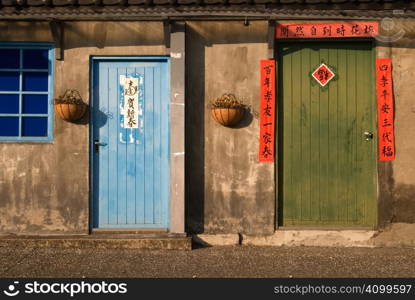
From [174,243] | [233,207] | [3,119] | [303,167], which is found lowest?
[174,243]

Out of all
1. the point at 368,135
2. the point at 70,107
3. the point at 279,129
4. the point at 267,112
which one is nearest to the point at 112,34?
the point at 70,107

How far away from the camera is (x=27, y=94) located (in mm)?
7766

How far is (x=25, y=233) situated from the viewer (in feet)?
25.1

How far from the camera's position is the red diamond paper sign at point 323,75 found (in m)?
7.74

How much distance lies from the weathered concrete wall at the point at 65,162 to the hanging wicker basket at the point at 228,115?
114 cm

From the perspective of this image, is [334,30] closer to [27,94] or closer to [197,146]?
[197,146]

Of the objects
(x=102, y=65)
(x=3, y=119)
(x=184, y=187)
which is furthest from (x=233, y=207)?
(x=3, y=119)

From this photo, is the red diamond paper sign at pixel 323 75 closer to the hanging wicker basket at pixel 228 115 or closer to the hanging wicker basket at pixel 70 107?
the hanging wicker basket at pixel 228 115

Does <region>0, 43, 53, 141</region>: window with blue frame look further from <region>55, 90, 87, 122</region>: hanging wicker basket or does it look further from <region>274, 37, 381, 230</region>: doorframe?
<region>274, 37, 381, 230</region>: doorframe

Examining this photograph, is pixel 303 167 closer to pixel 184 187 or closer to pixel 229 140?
pixel 229 140

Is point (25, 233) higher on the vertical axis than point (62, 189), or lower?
lower

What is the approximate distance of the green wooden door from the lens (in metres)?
7.73

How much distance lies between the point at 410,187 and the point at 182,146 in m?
3.18

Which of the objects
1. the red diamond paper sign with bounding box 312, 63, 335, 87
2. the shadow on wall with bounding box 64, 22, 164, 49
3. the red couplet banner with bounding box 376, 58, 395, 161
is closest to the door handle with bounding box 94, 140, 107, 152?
the shadow on wall with bounding box 64, 22, 164, 49
